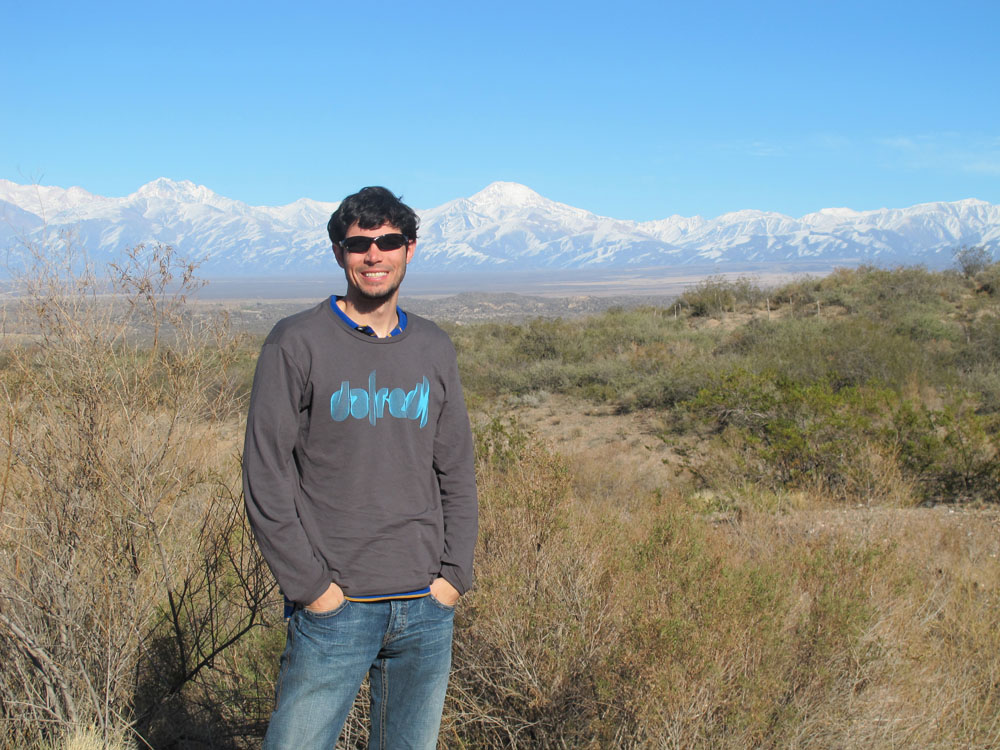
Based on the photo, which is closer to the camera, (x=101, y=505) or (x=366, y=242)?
(x=366, y=242)

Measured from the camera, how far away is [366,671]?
72.4 inches

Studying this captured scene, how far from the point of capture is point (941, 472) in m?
6.97

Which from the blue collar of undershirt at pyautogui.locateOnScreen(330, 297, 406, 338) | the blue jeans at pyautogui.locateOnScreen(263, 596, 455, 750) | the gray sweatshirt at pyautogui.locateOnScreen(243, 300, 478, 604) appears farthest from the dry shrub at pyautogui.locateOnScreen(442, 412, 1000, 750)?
the blue collar of undershirt at pyautogui.locateOnScreen(330, 297, 406, 338)

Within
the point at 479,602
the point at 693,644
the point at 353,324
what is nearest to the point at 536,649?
the point at 479,602

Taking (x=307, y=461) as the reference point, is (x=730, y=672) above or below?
below

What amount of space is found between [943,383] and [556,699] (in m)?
11.4

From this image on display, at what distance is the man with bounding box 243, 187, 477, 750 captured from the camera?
1.72 metres

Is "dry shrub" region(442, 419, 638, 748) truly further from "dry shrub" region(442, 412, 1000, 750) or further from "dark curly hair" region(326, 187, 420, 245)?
"dark curly hair" region(326, 187, 420, 245)

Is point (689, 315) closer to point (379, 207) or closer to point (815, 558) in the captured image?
point (815, 558)

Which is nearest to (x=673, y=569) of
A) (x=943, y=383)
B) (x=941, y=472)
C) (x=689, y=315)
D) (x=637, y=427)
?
(x=941, y=472)

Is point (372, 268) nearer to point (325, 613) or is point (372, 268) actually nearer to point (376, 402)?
point (376, 402)

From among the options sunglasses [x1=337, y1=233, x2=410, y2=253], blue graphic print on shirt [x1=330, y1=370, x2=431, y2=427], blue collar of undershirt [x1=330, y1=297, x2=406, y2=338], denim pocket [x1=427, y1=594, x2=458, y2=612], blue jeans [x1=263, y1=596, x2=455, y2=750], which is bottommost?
blue jeans [x1=263, y1=596, x2=455, y2=750]

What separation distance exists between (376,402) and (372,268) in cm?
37

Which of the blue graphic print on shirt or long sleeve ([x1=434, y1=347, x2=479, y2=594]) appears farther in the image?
long sleeve ([x1=434, y1=347, x2=479, y2=594])
